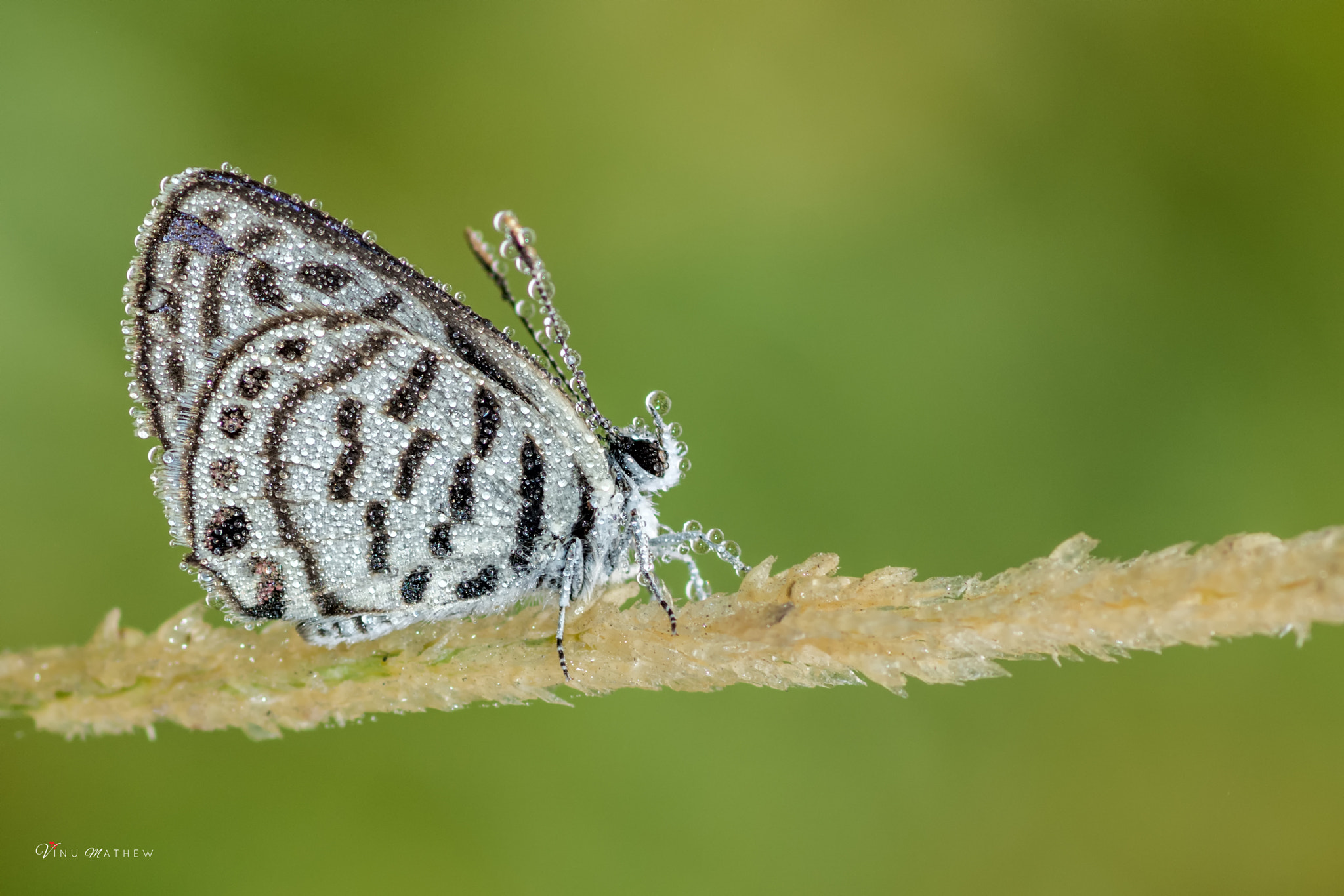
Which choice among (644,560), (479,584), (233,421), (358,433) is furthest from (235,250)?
(644,560)

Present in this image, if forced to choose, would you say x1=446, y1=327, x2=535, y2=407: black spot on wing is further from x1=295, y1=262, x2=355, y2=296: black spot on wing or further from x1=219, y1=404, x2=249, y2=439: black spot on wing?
x1=219, y1=404, x2=249, y2=439: black spot on wing

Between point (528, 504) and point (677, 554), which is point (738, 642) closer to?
point (677, 554)

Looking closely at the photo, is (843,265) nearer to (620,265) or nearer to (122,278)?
(620,265)

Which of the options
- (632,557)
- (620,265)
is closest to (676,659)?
(632,557)

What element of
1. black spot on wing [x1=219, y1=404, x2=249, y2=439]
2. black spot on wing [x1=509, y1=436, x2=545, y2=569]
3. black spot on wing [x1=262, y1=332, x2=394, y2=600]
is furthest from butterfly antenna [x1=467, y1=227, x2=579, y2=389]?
black spot on wing [x1=219, y1=404, x2=249, y2=439]

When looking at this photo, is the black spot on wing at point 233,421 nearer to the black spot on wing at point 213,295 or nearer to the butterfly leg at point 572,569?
the black spot on wing at point 213,295

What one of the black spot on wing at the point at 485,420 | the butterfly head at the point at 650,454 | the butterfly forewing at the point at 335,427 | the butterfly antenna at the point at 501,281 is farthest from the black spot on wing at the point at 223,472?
the butterfly head at the point at 650,454
